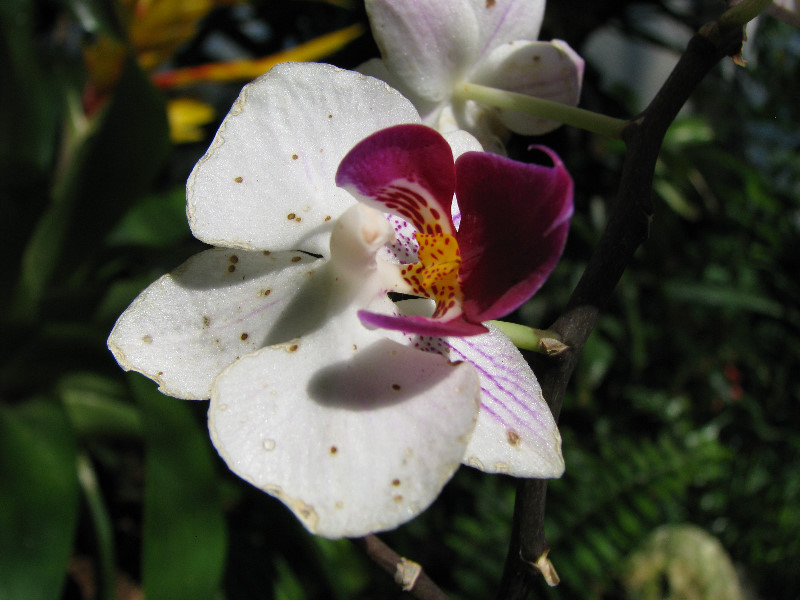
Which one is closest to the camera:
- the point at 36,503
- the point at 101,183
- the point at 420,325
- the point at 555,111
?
the point at 420,325

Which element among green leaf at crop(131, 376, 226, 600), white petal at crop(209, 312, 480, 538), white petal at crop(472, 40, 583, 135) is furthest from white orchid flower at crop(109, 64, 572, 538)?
green leaf at crop(131, 376, 226, 600)

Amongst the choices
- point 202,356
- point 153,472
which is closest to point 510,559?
point 202,356

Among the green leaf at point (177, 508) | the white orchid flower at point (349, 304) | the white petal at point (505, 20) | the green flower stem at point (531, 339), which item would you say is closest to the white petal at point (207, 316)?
the white orchid flower at point (349, 304)

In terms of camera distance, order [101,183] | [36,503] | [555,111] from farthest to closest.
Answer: [101,183], [36,503], [555,111]

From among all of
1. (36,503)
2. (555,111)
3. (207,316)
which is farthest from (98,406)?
(555,111)

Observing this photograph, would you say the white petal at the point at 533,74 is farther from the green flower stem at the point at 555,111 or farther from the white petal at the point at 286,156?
the white petal at the point at 286,156

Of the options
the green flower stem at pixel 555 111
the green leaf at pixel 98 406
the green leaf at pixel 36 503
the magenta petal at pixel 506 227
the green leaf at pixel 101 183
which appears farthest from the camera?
the green leaf at pixel 98 406

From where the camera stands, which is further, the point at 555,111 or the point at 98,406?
the point at 98,406

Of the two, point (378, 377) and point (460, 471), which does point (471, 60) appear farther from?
point (460, 471)
